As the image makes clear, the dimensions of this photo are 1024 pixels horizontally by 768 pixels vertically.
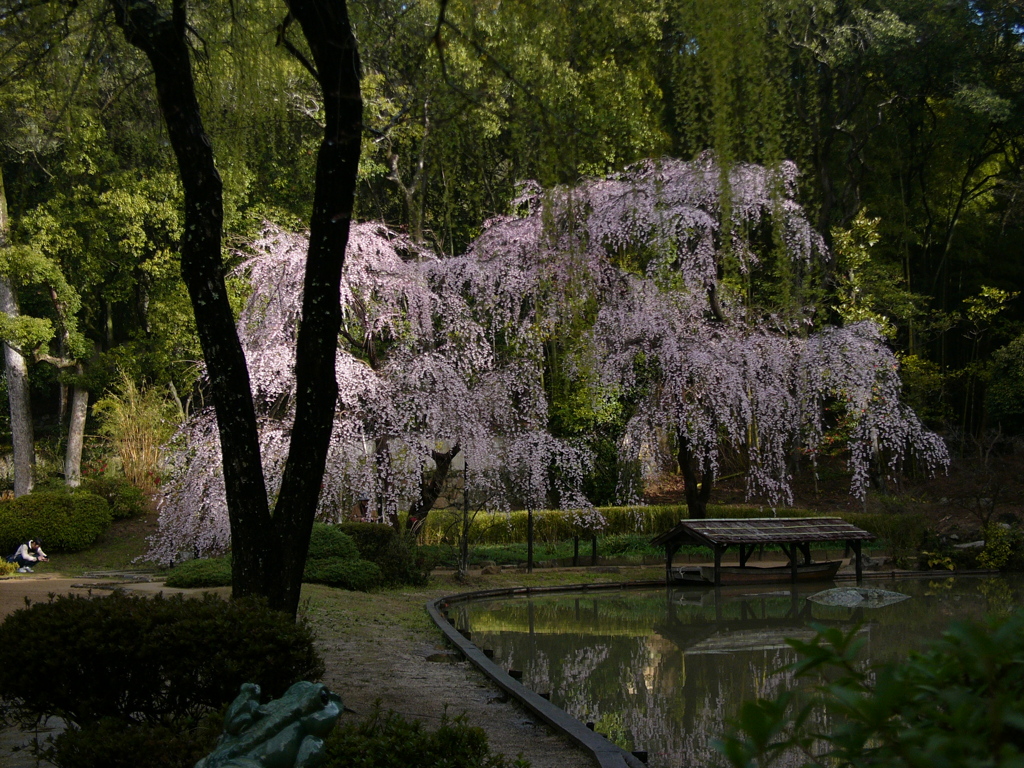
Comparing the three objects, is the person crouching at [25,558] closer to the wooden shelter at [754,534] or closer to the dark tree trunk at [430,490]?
the dark tree trunk at [430,490]

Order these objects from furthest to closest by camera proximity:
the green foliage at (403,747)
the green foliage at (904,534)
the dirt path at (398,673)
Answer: the green foliage at (904,534)
the dirt path at (398,673)
the green foliage at (403,747)

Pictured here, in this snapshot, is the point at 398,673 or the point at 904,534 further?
the point at 904,534

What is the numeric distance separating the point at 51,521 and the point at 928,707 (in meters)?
20.4

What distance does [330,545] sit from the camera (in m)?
14.7

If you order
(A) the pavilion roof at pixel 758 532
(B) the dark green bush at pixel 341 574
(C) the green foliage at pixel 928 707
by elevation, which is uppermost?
(C) the green foliage at pixel 928 707

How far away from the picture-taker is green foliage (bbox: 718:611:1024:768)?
106 cm

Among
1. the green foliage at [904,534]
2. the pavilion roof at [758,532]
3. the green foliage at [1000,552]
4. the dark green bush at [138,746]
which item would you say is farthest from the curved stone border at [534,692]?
the green foliage at [1000,552]

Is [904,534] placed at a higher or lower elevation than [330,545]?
lower

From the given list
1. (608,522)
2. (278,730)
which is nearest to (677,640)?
(278,730)

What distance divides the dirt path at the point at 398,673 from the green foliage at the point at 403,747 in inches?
33.4

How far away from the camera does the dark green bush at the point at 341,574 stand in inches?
551

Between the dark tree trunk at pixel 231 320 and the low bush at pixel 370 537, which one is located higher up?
the dark tree trunk at pixel 231 320

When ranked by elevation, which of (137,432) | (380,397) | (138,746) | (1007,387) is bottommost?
(138,746)

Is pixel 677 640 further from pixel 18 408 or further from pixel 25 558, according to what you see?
pixel 18 408
